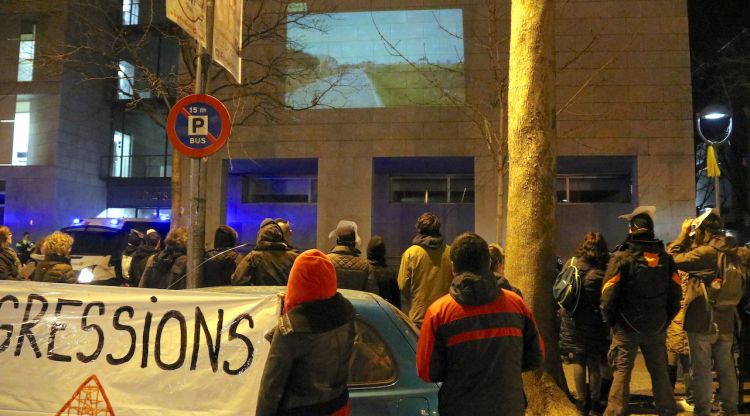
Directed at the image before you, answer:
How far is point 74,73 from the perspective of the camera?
66.7ft

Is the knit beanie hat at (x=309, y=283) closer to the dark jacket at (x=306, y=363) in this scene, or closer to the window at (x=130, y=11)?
the dark jacket at (x=306, y=363)

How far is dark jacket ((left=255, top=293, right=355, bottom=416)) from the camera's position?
2.42 meters

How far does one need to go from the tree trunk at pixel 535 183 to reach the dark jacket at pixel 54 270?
4364 mm

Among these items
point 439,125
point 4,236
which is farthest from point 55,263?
point 439,125

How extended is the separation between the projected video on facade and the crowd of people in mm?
7750

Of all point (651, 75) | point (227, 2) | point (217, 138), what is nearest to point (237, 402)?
point (217, 138)

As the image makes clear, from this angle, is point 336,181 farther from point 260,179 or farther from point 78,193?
point 78,193

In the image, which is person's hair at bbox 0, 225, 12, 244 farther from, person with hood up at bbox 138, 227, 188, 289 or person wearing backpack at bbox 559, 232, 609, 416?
person wearing backpack at bbox 559, 232, 609, 416

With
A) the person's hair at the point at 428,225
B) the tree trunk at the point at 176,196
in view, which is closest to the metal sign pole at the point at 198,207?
the person's hair at the point at 428,225

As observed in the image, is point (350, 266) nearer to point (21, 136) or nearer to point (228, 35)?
point (228, 35)

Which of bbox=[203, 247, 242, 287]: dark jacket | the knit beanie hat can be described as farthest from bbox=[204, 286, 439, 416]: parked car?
bbox=[203, 247, 242, 287]: dark jacket

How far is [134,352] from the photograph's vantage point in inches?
129

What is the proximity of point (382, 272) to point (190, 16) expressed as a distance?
3.34m

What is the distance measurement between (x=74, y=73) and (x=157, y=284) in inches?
694
